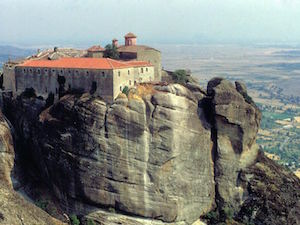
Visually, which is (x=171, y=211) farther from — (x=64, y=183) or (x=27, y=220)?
(x=27, y=220)

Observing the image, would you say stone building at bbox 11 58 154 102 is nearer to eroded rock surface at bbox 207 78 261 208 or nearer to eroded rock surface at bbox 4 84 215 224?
eroded rock surface at bbox 4 84 215 224

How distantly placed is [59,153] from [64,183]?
3.65 meters

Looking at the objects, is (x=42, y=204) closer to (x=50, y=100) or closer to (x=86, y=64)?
(x=50, y=100)

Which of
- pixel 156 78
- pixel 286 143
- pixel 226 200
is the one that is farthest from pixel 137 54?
pixel 286 143

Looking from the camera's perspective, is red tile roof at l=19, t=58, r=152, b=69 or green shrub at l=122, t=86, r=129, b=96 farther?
red tile roof at l=19, t=58, r=152, b=69

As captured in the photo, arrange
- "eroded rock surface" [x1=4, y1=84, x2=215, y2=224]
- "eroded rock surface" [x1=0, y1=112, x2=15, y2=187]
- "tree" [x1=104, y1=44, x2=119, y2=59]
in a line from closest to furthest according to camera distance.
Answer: "eroded rock surface" [x1=4, y1=84, x2=215, y2=224] → "eroded rock surface" [x1=0, y1=112, x2=15, y2=187] → "tree" [x1=104, y1=44, x2=119, y2=59]

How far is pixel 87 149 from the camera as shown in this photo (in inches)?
1906

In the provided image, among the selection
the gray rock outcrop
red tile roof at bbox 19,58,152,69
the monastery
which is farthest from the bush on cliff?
the gray rock outcrop

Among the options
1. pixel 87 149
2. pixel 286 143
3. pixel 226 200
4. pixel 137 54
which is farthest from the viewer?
pixel 286 143

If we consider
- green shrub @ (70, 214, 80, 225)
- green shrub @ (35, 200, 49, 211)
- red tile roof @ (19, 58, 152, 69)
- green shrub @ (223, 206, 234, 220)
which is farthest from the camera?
green shrub @ (223, 206, 234, 220)

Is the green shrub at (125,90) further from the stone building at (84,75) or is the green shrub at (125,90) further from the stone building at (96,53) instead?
the stone building at (96,53)

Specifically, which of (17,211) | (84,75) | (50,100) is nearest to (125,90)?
(84,75)

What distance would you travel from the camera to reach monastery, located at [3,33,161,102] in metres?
49.6

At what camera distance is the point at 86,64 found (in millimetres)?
51406
